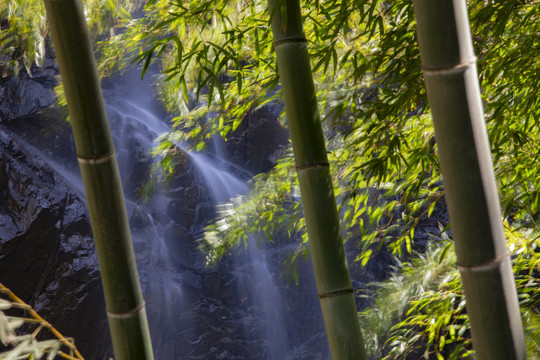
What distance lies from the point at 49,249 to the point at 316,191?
5.51 meters

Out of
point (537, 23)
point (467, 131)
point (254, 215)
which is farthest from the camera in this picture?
point (254, 215)

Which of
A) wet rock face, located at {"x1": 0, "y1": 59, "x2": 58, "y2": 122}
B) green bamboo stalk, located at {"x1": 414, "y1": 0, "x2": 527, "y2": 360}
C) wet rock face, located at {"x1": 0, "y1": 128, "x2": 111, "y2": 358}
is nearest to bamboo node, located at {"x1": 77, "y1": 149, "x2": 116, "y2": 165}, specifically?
green bamboo stalk, located at {"x1": 414, "y1": 0, "x2": 527, "y2": 360}

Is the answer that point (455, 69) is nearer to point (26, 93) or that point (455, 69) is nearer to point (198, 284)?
point (26, 93)

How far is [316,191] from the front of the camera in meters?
1.18

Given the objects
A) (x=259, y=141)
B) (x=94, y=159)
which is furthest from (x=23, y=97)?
(x=94, y=159)

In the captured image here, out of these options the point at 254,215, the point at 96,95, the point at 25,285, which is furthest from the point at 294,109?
the point at 25,285

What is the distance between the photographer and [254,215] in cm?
313

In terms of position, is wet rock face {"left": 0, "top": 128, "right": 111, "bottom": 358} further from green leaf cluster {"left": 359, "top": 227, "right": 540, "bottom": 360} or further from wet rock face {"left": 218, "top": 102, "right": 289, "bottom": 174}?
green leaf cluster {"left": 359, "top": 227, "right": 540, "bottom": 360}

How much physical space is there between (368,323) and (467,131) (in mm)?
3609

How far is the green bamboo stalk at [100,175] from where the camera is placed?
0.90 metres

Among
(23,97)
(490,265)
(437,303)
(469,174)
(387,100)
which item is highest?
(23,97)

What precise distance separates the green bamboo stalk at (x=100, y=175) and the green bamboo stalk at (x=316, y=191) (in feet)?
1.36

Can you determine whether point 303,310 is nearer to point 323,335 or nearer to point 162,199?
point 323,335

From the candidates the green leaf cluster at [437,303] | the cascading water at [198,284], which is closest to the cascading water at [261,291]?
the cascading water at [198,284]
